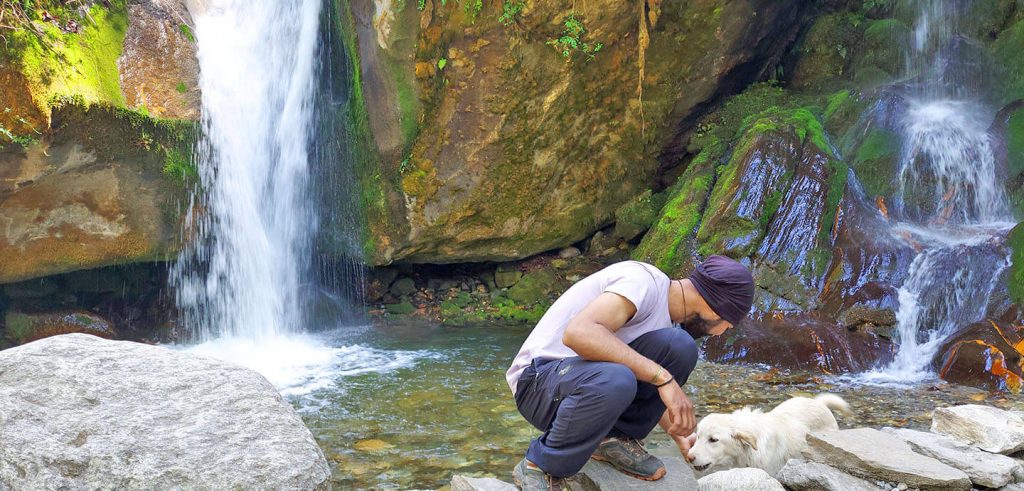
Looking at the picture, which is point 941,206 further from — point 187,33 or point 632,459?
point 187,33

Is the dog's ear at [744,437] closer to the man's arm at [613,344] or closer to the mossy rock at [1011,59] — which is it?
the man's arm at [613,344]

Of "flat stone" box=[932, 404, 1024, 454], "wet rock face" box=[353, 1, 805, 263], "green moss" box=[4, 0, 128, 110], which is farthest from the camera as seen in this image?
"wet rock face" box=[353, 1, 805, 263]

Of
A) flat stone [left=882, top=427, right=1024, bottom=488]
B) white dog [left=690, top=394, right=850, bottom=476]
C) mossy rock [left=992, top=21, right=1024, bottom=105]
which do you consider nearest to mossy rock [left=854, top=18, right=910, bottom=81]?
mossy rock [left=992, top=21, right=1024, bottom=105]

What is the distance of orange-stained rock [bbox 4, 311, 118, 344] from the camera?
8.12 meters

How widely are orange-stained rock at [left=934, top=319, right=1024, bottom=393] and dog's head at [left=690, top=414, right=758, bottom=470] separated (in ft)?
10.9

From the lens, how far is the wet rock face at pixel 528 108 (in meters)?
8.31

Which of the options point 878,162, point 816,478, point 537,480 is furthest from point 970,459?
point 878,162

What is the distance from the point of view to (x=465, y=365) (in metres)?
7.08

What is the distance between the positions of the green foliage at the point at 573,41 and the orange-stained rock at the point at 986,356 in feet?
15.4

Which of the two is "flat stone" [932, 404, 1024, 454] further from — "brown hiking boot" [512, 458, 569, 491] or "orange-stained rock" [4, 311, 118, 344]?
"orange-stained rock" [4, 311, 118, 344]

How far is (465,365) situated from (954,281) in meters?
4.55

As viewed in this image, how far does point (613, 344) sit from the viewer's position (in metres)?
2.72

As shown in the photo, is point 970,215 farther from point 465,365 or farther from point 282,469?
point 282,469

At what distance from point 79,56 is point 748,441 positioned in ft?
23.7
